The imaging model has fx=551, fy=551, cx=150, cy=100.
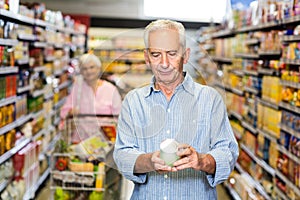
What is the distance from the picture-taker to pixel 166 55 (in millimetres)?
2010

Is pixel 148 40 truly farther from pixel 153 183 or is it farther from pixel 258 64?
pixel 258 64

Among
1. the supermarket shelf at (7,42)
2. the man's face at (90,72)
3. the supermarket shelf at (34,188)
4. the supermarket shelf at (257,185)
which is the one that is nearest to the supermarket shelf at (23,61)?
the supermarket shelf at (7,42)

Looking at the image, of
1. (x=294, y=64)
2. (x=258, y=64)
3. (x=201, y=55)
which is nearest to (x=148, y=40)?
(x=201, y=55)

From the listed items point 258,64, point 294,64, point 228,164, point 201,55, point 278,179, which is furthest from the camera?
point 258,64

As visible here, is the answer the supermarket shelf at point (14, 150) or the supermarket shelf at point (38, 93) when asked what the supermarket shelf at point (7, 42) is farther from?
the supermarket shelf at point (38, 93)

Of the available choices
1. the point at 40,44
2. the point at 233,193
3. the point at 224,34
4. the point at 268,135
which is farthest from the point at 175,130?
the point at 224,34

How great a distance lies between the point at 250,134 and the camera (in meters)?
6.40

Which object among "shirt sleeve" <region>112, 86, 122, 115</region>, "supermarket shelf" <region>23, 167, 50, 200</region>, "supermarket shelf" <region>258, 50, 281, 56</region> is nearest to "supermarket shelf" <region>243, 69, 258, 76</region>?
"supermarket shelf" <region>258, 50, 281, 56</region>

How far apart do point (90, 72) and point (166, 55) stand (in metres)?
1.13

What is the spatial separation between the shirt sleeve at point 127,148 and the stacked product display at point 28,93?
2982 millimetres

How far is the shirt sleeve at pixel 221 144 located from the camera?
77.6 inches

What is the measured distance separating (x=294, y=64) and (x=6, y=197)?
2.84 metres

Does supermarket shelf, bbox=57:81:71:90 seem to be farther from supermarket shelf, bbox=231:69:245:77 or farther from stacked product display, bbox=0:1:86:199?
supermarket shelf, bbox=231:69:245:77

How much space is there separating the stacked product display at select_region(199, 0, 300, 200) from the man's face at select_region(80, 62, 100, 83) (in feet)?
4.17
